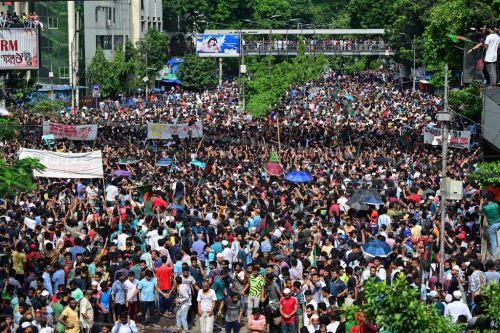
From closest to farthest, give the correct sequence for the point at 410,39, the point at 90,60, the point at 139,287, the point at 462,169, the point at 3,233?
1. the point at 139,287
2. the point at 3,233
3. the point at 462,169
4. the point at 90,60
5. the point at 410,39

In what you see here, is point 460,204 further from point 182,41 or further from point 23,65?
point 182,41

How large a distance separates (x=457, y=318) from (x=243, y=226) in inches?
238

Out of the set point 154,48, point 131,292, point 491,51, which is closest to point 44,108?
point 154,48

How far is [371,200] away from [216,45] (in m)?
63.0

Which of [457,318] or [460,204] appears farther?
[460,204]

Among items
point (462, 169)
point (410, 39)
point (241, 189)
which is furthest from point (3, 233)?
point (410, 39)

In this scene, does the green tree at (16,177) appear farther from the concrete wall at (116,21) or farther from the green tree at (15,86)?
the concrete wall at (116,21)

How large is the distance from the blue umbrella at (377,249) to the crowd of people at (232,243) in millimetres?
84

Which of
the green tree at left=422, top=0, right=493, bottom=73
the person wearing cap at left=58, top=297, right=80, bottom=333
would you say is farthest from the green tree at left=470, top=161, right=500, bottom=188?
the green tree at left=422, top=0, right=493, bottom=73

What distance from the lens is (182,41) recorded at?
96812 mm

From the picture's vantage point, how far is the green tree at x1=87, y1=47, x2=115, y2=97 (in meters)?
69.7

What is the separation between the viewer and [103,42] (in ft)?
244

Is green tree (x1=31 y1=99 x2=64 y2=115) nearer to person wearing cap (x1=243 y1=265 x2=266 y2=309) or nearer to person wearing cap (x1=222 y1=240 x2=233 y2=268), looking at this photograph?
person wearing cap (x1=222 y1=240 x2=233 y2=268)

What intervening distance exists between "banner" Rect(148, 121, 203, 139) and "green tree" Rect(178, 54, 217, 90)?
4379 cm
